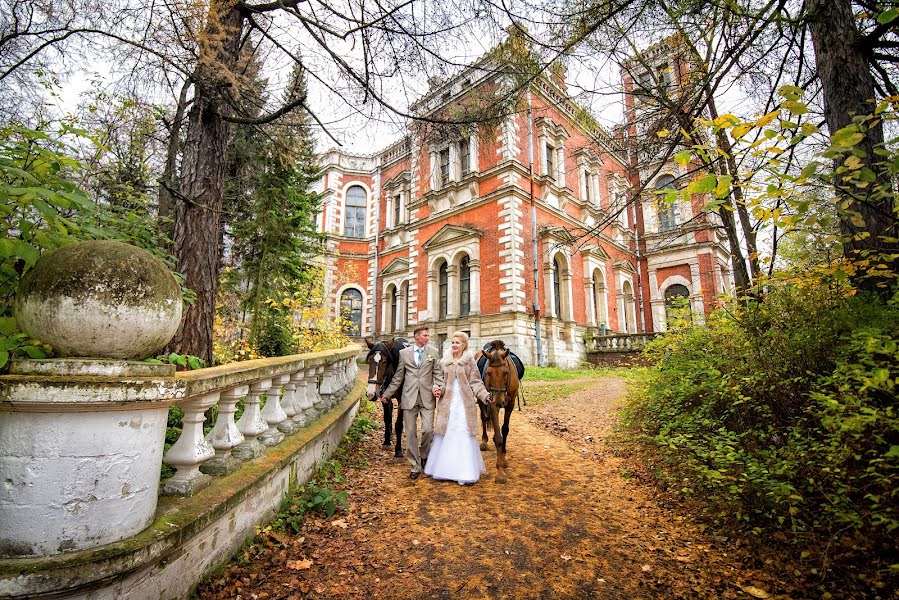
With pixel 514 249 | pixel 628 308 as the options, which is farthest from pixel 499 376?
pixel 628 308

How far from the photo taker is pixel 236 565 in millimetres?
2641

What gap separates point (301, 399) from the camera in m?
4.34

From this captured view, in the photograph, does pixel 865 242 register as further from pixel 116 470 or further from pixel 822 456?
pixel 116 470

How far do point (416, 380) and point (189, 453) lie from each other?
3.31 meters

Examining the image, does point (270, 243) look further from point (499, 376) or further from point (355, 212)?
point (355, 212)

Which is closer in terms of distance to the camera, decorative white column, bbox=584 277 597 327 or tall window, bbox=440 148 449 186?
tall window, bbox=440 148 449 186

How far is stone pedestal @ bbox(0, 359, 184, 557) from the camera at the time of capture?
159 centimetres

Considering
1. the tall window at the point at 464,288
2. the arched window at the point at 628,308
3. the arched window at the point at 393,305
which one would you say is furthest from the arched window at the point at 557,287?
the arched window at the point at 393,305

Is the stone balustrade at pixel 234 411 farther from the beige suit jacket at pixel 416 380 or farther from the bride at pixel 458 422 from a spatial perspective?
the bride at pixel 458 422

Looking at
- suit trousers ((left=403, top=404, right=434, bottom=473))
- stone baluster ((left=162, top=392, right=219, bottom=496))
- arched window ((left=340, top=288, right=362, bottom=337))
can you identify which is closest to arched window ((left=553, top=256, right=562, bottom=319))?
arched window ((left=340, top=288, right=362, bottom=337))

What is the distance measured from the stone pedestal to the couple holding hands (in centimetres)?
353

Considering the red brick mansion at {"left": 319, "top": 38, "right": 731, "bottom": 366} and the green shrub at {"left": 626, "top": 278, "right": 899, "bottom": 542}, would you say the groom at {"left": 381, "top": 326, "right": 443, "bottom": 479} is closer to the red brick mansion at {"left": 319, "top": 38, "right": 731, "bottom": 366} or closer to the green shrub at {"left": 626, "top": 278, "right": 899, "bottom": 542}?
the green shrub at {"left": 626, "top": 278, "right": 899, "bottom": 542}

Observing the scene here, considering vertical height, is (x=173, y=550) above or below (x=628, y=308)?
below

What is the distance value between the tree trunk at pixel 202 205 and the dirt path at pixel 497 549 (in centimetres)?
257
